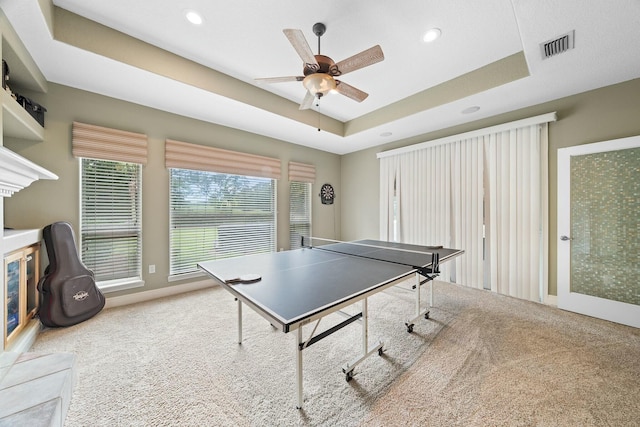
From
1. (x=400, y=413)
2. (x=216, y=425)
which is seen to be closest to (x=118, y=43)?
(x=216, y=425)

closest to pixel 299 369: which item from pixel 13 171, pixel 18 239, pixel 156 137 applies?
pixel 13 171

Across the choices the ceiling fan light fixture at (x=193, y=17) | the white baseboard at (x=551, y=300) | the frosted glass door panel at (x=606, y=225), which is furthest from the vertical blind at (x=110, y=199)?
the frosted glass door panel at (x=606, y=225)

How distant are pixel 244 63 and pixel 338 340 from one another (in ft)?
9.87

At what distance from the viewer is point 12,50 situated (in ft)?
6.03

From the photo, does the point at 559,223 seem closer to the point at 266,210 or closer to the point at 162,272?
the point at 266,210

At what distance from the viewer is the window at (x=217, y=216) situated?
336 centimetres

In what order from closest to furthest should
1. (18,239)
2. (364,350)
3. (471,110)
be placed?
(364,350) → (18,239) → (471,110)

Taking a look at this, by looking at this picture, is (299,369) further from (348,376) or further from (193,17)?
(193,17)

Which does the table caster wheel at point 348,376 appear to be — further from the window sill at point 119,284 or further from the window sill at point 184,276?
the window sill at point 119,284

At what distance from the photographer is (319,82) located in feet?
6.14

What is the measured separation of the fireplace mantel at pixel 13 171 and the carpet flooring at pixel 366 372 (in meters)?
1.39

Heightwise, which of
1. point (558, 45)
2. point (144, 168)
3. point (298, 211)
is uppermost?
point (558, 45)

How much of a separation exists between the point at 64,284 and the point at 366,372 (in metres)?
3.03

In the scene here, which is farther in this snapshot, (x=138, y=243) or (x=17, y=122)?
(x=138, y=243)
